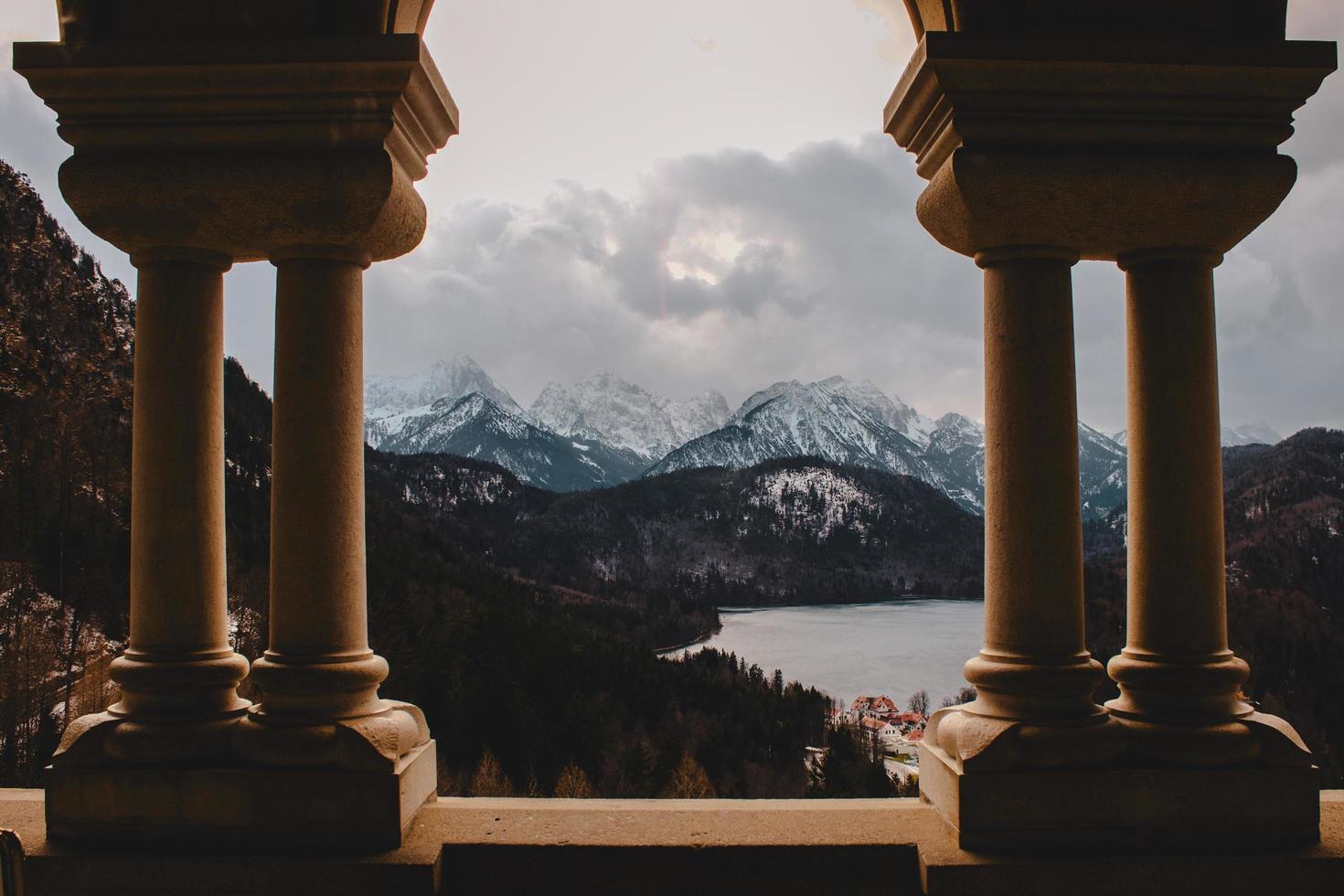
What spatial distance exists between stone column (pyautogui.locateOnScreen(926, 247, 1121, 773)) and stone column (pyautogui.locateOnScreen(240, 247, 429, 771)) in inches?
224

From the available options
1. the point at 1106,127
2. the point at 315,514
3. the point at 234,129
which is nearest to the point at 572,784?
the point at 315,514

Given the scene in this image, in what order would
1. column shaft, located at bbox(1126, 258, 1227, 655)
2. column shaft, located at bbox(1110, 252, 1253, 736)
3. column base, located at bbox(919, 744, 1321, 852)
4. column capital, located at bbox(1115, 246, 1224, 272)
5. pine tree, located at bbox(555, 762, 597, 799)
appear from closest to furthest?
column base, located at bbox(919, 744, 1321, 852) < column shaft, located at bbox(1110, 252, 1253, 736) < column shaft, located at bbox(1126, 258, 1227, 655) < column capital, located at bbox(1115, 246, 1224, 272) < pine tree, located at bbox(555, 762, 597, 799)

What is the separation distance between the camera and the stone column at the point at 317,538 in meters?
9.50

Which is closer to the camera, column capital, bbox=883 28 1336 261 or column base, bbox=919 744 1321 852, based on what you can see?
column base, bbox=919 744 1321 852

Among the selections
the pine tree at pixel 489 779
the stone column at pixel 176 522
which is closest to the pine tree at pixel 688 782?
the pine tree at pixel 489 779

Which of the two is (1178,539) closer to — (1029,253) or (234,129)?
(1029,253)

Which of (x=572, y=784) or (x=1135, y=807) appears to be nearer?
(x=1135, y=807)

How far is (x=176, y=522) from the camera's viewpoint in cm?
1005

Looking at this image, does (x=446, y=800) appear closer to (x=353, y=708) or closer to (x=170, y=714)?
(x=353, y=708)

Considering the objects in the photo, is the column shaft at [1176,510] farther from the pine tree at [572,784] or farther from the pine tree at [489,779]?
the pine tree at [572,784]

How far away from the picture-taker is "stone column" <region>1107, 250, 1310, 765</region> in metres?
9.54

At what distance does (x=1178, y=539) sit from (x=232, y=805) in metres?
9.37

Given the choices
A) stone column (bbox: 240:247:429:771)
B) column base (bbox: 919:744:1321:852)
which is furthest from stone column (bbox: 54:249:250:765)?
column base (bbox: 919:744:1321:852)

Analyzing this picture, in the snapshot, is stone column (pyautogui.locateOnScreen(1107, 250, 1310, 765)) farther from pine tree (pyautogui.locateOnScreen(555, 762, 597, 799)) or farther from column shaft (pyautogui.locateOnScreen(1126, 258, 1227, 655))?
pine tree (pyautogui.locateOnScreen(555, 762, 597, 799))
